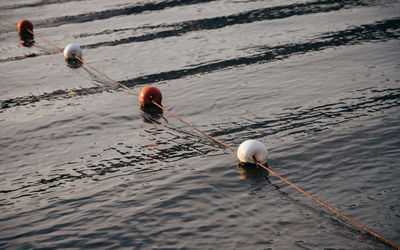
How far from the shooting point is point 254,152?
6973 mm

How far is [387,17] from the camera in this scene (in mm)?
15336

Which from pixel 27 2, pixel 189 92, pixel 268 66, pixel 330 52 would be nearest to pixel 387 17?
pixel 330 52

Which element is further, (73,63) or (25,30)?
(25,30)

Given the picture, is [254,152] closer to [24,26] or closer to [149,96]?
[149,96]

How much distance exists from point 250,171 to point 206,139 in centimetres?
140

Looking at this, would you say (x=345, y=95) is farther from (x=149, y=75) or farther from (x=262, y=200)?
(x=149, y=75)

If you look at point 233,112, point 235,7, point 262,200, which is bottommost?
point 262,200

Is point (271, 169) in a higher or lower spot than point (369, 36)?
lower

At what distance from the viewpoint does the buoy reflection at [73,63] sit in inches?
530

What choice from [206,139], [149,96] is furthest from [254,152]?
[149,96]

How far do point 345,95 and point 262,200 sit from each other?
418cm

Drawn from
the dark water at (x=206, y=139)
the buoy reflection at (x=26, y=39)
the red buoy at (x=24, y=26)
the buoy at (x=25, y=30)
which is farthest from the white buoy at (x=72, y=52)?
the red buoy at (x=24, y=26)

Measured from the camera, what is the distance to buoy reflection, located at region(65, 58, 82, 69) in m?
13.5

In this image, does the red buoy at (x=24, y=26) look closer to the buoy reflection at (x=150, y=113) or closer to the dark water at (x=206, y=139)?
the dark water at (x=206, y=139)
